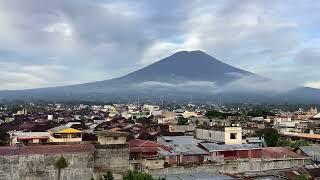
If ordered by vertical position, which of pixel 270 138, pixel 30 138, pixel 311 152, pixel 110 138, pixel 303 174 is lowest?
pixel 303 174

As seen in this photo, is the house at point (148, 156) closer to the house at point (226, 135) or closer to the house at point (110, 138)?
the house at point (110, 138)

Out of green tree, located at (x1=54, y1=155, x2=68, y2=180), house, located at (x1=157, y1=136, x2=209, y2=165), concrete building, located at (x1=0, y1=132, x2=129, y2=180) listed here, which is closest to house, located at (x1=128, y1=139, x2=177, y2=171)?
house, located at (x1=157, y1=136, x2=209, y2=165)

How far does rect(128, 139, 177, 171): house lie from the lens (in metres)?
26.9

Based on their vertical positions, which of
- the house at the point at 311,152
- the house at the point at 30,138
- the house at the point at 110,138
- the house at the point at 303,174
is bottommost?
the house at the point at 303,174

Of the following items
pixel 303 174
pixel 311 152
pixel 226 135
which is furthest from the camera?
pixel 226 135

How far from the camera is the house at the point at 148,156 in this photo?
26891 mm

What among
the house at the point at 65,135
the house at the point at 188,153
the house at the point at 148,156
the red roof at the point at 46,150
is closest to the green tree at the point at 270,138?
the house at the point at 188,153

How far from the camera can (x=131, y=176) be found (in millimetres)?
19359

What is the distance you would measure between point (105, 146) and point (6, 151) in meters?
5.09

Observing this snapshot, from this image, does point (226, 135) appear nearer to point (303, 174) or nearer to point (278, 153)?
point (278, 153)

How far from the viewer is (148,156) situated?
91.9ft

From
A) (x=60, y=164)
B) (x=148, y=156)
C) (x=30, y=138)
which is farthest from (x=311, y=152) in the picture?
(x=30, y=138)

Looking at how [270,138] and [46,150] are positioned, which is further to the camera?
[270,138]

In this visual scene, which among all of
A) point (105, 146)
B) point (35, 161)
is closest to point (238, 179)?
point (105, 146)
